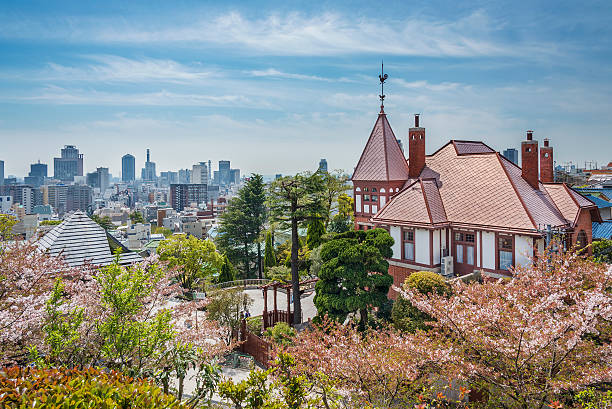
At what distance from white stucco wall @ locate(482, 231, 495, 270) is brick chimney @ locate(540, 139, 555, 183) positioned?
576 cm

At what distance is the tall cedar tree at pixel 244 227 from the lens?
34.5 m

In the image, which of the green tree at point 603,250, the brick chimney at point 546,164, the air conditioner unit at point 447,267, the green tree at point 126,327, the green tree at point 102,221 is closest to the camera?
the green tree at point 126,327

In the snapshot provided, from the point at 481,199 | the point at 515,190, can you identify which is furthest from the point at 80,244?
the point at 515,190

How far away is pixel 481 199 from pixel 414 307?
724 centimetres

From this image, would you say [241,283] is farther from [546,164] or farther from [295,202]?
[546,164]

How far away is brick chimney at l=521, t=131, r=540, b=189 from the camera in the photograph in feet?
58.4

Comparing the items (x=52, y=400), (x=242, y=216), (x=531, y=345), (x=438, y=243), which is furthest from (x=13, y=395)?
(x=242, y=216)

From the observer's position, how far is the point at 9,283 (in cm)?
882

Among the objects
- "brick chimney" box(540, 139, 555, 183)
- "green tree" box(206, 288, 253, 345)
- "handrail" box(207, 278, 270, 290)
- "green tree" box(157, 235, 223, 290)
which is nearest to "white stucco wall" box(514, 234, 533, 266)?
"brick chimney" box(540, 139, 555, 183)

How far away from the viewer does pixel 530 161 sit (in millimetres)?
17859

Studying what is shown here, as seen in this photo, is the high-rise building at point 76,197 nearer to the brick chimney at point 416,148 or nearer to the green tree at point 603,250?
the brick chimney at point 416,148

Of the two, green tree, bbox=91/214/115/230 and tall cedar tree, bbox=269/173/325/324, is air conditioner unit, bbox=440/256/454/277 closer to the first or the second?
tall cedar tree, bbox=269/173/325/324

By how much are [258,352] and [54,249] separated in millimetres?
8527

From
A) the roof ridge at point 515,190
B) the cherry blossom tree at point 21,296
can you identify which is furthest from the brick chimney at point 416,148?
the cherry blossom tree at point 21,296
